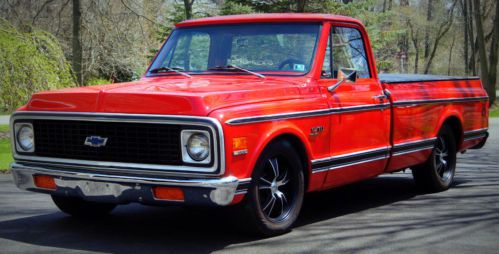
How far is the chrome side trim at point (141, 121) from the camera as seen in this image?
530cm

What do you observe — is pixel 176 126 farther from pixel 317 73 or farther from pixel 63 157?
pixel 317 73

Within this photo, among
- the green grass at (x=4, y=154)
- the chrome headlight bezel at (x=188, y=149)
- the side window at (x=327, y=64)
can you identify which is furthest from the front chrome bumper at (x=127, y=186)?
the green grass at (x=4, y=154)

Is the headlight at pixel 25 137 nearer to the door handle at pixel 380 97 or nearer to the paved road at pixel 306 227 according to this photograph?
the paved road at pixel 306 227

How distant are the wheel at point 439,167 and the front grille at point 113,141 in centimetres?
398

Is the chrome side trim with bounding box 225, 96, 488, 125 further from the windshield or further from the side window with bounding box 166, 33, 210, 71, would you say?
the side window with bounding box 166, 33, 210, 71

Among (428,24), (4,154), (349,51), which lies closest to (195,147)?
(349,51)

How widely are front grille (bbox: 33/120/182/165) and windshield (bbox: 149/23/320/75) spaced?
1.43 m

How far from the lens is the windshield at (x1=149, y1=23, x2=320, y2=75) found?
680cm

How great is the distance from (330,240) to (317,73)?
1.58m

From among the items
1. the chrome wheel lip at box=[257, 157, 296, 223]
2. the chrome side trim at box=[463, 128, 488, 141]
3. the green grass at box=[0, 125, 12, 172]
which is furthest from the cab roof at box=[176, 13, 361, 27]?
the green grass at box=[0, 125, 12, 172]

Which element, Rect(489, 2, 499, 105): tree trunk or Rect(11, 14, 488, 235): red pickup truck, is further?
Rect(489, 2, 499, 105): tree trunk

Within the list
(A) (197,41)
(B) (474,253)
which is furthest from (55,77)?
(B) (474,253)

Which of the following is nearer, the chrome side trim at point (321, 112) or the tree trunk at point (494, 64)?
the chrome side trim at point (321, 112)

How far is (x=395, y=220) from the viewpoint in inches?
271
